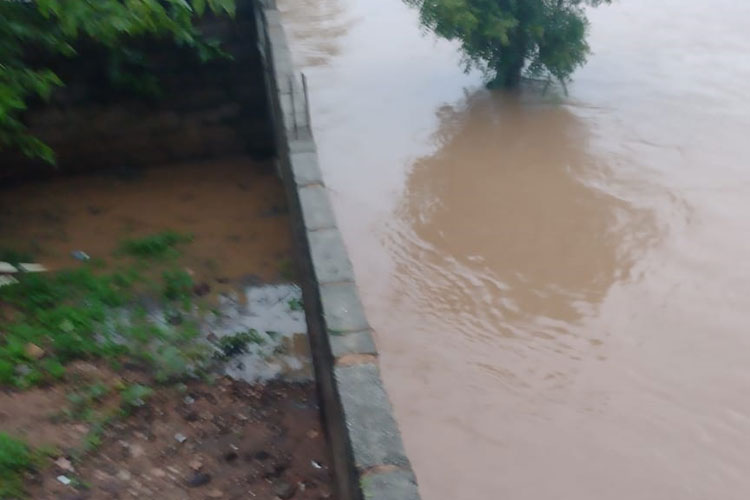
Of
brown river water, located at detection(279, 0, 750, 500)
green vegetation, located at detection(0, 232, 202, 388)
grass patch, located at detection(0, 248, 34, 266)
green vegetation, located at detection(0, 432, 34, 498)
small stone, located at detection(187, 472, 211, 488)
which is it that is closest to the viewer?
green vegetation, located at detection(0, 432, 34, 498)

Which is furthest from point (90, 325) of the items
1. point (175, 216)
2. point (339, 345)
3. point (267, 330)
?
→ point (175, 216)

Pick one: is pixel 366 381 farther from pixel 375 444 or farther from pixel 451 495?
pixel 451 495

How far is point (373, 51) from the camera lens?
34.3 feet

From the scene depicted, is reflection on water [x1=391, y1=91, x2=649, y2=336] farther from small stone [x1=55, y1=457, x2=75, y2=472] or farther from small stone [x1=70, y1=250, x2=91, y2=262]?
small stone [x1=55, y1=457, x2=75, y2=472]

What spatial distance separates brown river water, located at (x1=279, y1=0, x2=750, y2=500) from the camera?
4371 mm

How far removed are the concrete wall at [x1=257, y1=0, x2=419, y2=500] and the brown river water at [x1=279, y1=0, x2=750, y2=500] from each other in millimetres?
1133

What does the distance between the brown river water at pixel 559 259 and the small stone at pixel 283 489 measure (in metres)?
0.98

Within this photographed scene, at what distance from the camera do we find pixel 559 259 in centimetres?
598

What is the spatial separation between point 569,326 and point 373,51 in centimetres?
612

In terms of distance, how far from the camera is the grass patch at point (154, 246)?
5254mm

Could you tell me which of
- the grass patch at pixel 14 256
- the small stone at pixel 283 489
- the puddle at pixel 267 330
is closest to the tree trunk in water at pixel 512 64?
the puddle at pixel 267 330

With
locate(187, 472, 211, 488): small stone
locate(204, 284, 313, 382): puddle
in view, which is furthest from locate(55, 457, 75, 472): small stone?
locate(204, 284, 313, 382): puddle

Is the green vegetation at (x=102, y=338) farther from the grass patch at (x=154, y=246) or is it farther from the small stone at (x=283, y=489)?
the small stone at (x=283, y=489)

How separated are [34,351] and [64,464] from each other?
2.69 feet
